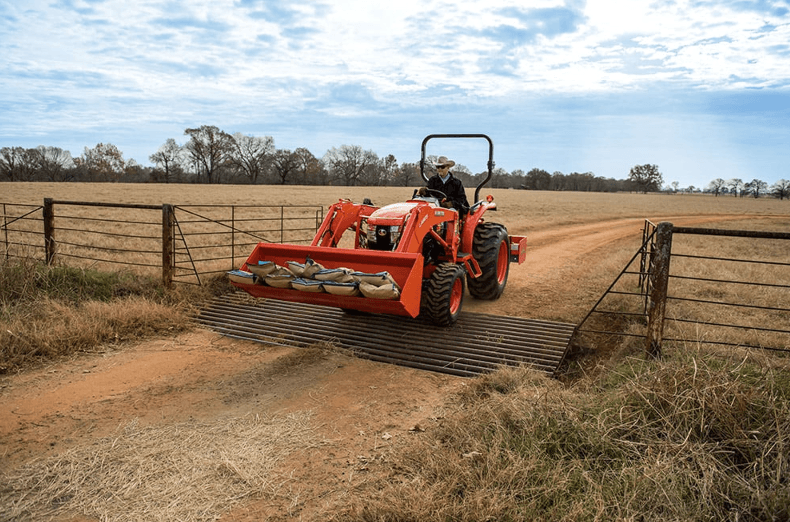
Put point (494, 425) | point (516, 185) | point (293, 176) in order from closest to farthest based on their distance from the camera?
point (494, 425)
point (293, 176)
point (516, 185)

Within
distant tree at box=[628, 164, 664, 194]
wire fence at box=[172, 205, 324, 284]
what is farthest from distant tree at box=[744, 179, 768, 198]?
wire fence at box=[172, 205, 324, 284]

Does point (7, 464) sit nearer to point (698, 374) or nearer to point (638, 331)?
point (698, 374)

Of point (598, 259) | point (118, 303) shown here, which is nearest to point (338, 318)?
point (118, 303)

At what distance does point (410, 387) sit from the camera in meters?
5.04

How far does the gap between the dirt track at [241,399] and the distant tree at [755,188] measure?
95.8 metres

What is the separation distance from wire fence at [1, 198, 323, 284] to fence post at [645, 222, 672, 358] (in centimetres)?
519

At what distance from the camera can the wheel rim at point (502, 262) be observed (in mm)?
8586

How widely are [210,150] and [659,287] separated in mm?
73383

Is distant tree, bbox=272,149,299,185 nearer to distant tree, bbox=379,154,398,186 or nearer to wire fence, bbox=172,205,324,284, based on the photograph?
distant tree, bbox=379,154,398,186

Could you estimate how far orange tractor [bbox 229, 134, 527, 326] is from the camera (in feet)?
16.1

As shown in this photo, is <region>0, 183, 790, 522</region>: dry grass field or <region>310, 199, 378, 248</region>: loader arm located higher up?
<region>310, 199, 378, 248</region>: loader arm

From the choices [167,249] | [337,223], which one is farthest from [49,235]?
[337,223]

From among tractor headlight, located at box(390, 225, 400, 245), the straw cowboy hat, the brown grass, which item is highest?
the straw cowboy hat

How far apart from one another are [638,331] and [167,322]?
5.60m
